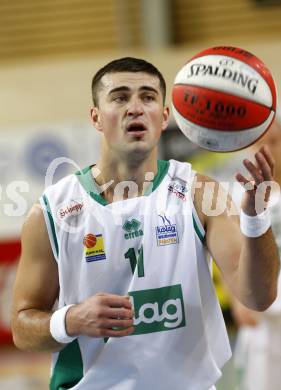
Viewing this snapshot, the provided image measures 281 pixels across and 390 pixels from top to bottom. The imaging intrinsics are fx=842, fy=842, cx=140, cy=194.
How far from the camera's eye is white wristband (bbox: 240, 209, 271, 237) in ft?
9.50

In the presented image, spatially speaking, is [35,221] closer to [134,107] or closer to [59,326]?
[59,326]

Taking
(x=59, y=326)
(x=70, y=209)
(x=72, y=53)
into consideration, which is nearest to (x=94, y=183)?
(x=70, y=209)

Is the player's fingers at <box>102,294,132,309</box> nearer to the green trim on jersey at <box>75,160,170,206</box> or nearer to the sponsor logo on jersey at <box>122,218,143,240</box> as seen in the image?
the sponsor logo on jersey at <box>122,218,143,240</box>

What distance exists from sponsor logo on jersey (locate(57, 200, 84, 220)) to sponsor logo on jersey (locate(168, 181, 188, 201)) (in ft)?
1.16

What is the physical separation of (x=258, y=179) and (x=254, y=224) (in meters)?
0.21

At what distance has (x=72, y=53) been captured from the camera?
9.96 m

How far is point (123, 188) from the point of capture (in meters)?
3.25

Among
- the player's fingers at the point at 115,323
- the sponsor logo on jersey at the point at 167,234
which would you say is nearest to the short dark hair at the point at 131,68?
the sponsor logo on jersey at the point at 167,234

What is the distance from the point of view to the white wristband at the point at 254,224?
9.50ft

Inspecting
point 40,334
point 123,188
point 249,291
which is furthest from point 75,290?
point 249,291

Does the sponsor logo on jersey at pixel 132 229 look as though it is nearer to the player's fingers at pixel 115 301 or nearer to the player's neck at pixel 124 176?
the player's neck at pixel 124 176

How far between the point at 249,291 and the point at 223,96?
0.70m

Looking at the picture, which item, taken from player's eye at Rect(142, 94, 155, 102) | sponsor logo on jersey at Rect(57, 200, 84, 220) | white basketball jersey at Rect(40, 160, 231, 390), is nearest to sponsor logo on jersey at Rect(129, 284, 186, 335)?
white basketball jersey at Rect(40, 160, 231, 390)

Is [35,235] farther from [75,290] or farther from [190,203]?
[190,203]
